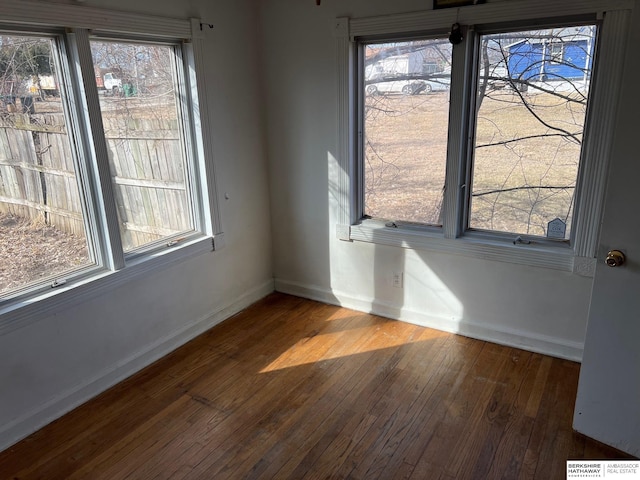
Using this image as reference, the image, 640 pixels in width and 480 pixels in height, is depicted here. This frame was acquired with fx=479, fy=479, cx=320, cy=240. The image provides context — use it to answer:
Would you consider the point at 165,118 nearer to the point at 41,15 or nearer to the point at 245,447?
the point at 41,15

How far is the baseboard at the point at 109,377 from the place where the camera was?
2332 millimetres

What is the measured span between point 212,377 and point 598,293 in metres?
2.06

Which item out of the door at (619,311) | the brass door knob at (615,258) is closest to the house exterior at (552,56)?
the door at (619,311)

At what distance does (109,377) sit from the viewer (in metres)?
2.73

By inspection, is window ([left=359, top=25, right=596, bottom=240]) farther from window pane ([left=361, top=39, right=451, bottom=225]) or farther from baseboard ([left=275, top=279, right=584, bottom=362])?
baseboard ([left=275, top=279, right=584, bottom=362])

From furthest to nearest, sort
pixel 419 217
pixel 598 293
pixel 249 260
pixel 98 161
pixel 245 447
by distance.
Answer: pixel 249 260 < pixel 419 217 < pixel 98 161 < pixel 245 447 < pixel 598 293

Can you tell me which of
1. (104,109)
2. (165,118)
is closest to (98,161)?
(104,109)

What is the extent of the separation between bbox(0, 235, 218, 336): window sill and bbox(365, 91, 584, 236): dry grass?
4.34 feet

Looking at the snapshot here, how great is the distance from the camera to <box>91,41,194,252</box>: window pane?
265cm

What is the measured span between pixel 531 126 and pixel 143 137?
2264mm

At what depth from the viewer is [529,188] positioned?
9.29 feet

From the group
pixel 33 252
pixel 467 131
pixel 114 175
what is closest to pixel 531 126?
pixel 467 131

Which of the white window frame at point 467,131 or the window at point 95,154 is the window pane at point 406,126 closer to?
the white window frame at point 467,131

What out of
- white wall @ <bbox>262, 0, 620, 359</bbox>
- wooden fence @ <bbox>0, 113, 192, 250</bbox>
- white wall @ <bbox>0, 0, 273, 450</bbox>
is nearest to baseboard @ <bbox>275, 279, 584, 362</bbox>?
white wall @ <bbox>262, 0, 620, 359</bbox>
